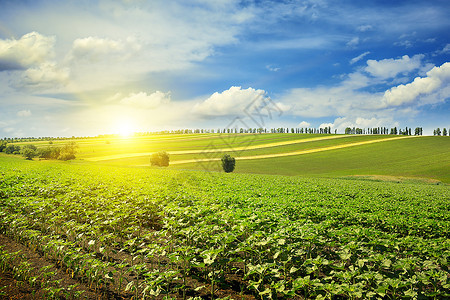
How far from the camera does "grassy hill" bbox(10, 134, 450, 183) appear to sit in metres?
68.7

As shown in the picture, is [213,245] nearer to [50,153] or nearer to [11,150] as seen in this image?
[50,153]

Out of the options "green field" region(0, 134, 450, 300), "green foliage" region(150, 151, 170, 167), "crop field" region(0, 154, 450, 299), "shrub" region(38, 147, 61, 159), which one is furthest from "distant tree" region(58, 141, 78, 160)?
"crop field" region(0, 154, 450, 299)

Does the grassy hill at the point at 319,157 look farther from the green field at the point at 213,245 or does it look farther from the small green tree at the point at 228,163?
the green field at the point at 213,245

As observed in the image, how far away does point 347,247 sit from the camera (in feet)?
23.2

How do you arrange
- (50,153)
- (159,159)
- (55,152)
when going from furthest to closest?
(50,153) < (55,152) < (159,159)

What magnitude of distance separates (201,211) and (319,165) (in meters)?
75.5

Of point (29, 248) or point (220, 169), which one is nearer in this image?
point (29, 248)

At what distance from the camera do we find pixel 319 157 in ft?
293

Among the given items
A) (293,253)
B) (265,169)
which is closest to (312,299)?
(293,253)

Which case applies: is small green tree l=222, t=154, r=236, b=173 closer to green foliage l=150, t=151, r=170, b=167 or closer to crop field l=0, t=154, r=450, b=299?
green foliage l=150, t=151, r=170, b=167

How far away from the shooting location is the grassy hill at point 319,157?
6869cm

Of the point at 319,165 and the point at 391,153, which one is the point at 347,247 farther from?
the point at 391,153

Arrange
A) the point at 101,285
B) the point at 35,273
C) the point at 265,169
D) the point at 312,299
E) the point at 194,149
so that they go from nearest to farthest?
the point at 312,299 < the point at 101,285 < the point at 35,273 < the point at 265,169 < the point at 194,149

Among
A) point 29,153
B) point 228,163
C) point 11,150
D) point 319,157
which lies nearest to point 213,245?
point 228,163
